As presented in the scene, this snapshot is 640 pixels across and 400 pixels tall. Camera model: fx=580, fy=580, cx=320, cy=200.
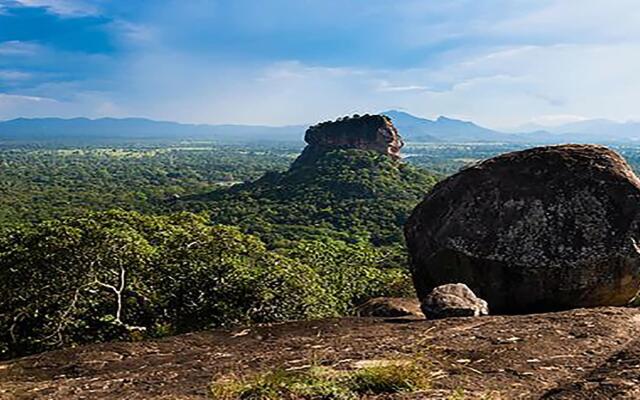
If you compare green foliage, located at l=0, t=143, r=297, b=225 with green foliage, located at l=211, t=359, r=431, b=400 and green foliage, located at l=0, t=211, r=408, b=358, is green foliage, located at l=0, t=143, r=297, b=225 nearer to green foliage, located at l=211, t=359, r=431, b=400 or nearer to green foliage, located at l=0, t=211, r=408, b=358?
green foliage, located at l=0, t=211, r=408, b=358

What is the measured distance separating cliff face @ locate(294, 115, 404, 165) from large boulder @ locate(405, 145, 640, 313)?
94.4m

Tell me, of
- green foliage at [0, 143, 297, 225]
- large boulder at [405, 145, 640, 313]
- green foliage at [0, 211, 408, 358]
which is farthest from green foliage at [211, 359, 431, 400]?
green foliage at [0, 143, 297, 225]

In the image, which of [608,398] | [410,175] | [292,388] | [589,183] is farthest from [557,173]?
[410,175]

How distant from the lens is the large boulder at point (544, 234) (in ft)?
36.6

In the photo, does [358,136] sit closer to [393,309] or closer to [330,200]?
[330,200]

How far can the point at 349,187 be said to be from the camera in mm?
91625

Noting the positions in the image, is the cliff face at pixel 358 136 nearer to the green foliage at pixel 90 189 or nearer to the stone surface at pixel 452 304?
the green foliage at pixel 90 189

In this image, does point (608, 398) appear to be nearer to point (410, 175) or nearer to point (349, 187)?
point (349, 187)

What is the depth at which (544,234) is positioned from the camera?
11.5 metres

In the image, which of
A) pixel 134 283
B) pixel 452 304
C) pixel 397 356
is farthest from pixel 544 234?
pixel 134 283

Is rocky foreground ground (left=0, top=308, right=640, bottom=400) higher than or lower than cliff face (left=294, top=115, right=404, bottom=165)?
lower

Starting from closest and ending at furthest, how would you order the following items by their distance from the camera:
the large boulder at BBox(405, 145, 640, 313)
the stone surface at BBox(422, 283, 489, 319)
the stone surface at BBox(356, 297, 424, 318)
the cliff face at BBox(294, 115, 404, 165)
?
the stone surface at BBox(422, 283, 489, 319) < the stone surface at BBox(356, 297, 424, 318) < the large boulder at BBox(405, 145, 640, 313) < the cliff face at BBox(294, 115, 404, 165)

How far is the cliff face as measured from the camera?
106812mm

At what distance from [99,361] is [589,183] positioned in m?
9.65
